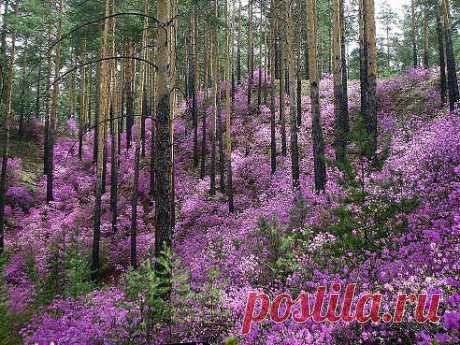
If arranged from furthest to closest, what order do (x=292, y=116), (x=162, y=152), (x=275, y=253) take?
(x=292, y=116)
(x=275, y=253)
(x=162, y=152)

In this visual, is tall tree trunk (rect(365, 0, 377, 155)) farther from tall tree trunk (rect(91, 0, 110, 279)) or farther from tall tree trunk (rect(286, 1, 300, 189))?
tall tree trunk (rect(91, 0, 110, 279))

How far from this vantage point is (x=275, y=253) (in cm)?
869

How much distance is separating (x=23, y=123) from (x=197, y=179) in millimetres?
18426

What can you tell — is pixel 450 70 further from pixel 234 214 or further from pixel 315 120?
pixel 234 214

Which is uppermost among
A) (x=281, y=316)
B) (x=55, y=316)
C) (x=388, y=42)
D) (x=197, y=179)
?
(x=388, y=42)

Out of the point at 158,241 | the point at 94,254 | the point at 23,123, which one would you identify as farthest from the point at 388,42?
the point at 158,241

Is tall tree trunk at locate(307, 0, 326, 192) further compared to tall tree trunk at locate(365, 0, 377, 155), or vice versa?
tall tree trunk at locate(365, 0, 377, 155)

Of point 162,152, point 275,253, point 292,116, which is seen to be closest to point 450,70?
point 292,116

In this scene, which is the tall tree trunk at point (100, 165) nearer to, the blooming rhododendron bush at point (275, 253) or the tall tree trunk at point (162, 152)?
the blooming rhododendron bush at point (275, 253)

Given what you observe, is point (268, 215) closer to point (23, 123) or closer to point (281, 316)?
point (281, 316)

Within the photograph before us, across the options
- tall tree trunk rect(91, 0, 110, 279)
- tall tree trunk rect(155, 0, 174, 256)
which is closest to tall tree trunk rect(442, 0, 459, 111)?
tall tree trunk rect(155, 0, 174, 256)

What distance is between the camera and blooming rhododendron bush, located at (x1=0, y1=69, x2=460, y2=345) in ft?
19.5

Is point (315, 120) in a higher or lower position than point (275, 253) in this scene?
higher

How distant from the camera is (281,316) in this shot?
20.9 feet
